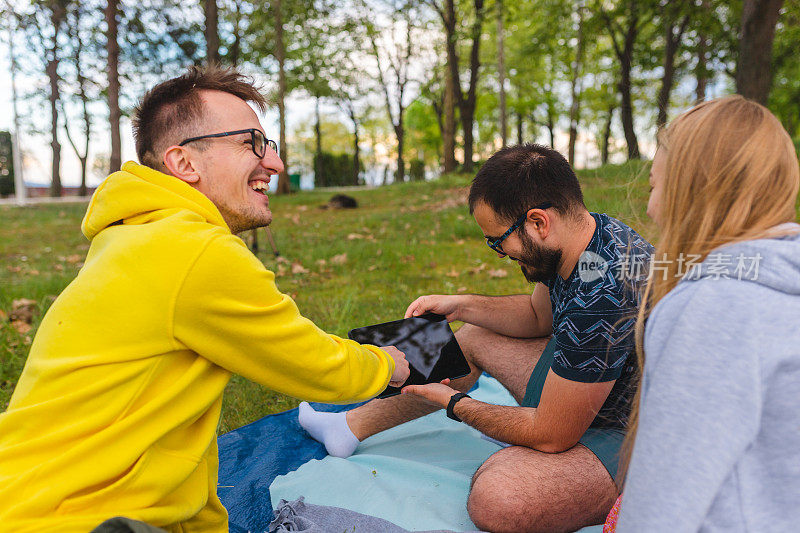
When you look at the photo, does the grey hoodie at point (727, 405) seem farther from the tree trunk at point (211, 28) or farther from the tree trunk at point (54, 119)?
the tree trunk at point (54, 119)

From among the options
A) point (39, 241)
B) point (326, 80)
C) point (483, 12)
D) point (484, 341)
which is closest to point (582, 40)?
point (483, 12)

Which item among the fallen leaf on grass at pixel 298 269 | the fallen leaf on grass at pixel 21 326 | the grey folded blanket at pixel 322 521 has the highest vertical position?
the fallen leaf on grass at pixel 298 269

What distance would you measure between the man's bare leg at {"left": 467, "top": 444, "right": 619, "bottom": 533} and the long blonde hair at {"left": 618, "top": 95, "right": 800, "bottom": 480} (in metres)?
1.26

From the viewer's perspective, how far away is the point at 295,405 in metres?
3.85

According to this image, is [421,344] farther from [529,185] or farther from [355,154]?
[355,154]

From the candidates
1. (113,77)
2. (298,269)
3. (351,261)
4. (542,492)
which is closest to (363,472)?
(542,492)

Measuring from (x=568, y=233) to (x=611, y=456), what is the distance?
1005 mm

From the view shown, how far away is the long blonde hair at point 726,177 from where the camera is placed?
1.26 m

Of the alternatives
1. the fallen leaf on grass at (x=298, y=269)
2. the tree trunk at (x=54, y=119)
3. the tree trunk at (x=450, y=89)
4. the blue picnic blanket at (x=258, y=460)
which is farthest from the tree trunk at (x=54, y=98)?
the blue picnic blanket at (x=258, y=460)

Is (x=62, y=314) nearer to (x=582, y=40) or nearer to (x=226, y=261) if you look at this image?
(x=226, y=261)

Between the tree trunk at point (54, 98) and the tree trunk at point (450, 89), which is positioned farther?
the tree trunk at point (54, 98)

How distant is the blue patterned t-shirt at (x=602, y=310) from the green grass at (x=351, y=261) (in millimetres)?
198

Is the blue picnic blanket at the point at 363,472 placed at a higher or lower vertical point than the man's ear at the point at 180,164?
lower

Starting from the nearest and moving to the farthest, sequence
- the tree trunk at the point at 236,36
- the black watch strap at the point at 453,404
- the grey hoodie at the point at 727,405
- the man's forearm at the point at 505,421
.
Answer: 1. the grey hoodie at the point at 727,405
2. the man's forearm at the point at 505,421
3. the black watch strap at the point at 453,404
4. the tree trunk at the point at 236,36
